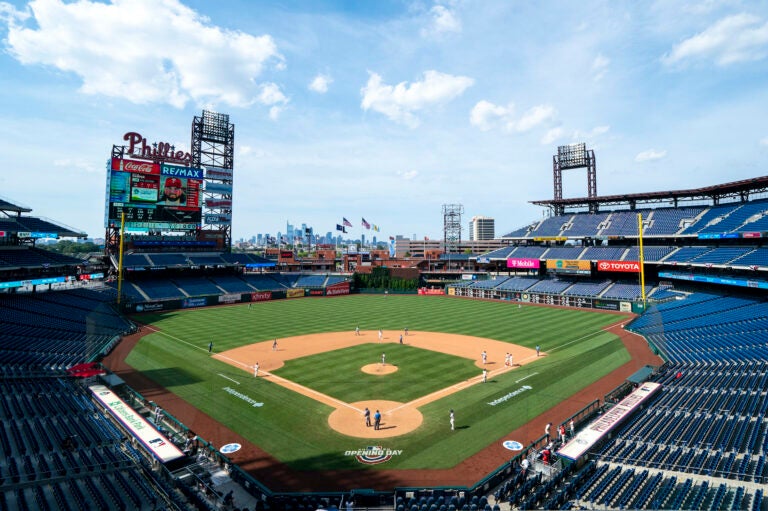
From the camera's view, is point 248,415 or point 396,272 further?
point 396,272

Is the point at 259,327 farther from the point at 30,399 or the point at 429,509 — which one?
the point at 429,509

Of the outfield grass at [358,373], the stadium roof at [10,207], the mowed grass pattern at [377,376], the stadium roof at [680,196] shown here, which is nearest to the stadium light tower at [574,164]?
the stadium roof at [680,196]

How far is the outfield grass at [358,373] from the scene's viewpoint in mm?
20000

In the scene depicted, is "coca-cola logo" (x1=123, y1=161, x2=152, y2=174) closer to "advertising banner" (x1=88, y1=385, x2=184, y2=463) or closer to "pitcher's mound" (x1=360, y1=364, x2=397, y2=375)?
"advertising banner" (x1=88, y1=385, x2=184, y2=463)

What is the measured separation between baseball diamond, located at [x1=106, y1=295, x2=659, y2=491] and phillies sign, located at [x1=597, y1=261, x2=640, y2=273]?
37.0 ft

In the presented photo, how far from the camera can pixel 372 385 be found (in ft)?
90.8

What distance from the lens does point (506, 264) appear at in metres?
81.4

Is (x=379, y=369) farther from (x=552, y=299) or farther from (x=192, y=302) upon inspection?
(x=192, y=302)

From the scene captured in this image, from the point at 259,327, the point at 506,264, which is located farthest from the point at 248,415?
the point at 506,264

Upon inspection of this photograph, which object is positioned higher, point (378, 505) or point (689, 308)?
point (689, 308)

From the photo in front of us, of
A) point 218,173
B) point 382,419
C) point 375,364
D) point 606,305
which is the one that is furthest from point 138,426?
point 218,173

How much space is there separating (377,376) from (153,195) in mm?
51635

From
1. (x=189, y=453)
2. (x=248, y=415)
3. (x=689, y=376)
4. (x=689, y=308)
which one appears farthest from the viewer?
(x=689, y=308)

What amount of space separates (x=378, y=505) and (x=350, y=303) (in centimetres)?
5482
